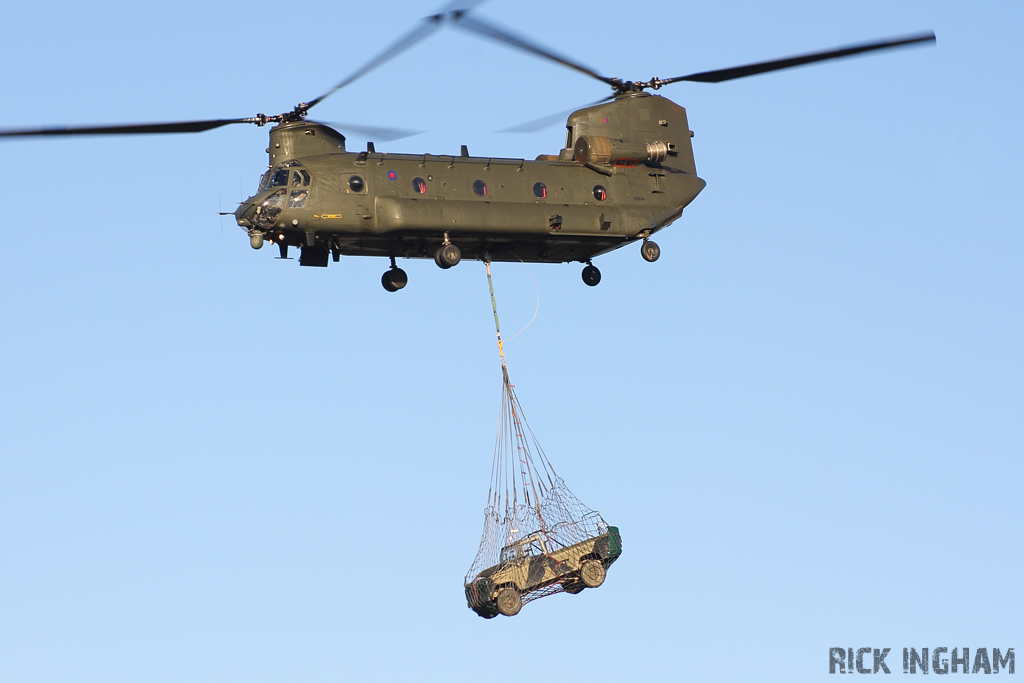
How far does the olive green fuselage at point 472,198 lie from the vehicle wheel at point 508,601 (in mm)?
8192

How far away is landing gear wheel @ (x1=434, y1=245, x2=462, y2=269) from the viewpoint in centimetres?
4031

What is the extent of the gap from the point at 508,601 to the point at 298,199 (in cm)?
1002

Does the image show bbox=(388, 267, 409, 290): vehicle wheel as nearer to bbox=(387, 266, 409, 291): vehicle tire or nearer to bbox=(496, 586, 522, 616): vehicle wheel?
bbox=(387, 266, 409, 291): vehicle tire

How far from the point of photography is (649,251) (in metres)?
43.3

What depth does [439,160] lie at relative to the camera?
136 ft

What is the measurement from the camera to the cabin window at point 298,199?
39469 millimetres

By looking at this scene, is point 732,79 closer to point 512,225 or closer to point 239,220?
point 512,225

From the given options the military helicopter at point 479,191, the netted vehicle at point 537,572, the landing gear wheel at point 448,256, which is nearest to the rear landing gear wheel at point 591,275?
the military helicopter at point 479,191

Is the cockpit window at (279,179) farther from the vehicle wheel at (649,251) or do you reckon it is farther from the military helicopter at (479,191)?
the vehicle wheel at (649,251)

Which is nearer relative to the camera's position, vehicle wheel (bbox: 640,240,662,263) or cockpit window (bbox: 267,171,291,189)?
cockpit window (bbox: 267,171,291,189)

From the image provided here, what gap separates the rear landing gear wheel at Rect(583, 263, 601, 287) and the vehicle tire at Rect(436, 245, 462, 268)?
441 cm

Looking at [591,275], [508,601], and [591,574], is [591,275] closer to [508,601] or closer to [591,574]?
[591,574]

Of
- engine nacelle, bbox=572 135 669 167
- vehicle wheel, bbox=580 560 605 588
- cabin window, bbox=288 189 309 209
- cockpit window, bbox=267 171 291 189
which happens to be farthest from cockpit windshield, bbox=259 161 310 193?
vehicle wheel, bbox=580 560 605 588

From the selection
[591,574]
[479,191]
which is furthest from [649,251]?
[591,574]
